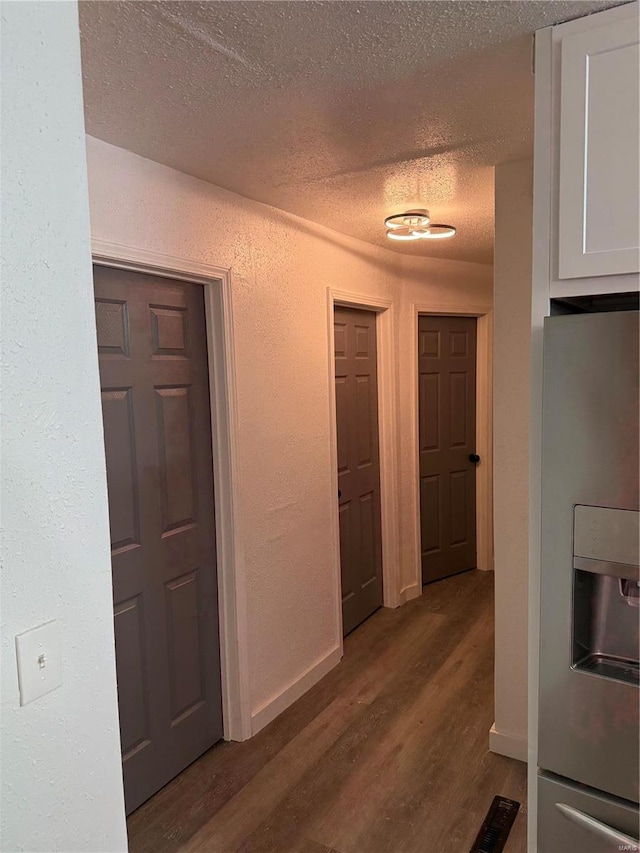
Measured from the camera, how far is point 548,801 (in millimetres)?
1424

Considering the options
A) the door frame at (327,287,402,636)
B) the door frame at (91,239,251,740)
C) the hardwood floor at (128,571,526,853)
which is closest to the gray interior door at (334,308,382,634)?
the door frame at (327,287,402,636)

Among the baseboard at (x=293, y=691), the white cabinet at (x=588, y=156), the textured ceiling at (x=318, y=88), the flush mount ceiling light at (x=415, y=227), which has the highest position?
the textured ceiling at (x=318, y=88)

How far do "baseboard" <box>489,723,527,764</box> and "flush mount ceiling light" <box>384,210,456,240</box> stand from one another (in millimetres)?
2300

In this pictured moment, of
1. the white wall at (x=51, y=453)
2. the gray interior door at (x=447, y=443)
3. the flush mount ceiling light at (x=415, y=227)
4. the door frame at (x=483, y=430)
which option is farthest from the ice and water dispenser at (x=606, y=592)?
the door frame at (x=483, y=430)

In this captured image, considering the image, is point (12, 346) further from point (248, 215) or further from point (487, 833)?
point (487, 833)

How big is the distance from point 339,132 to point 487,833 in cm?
239

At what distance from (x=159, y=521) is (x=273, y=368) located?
898 mm

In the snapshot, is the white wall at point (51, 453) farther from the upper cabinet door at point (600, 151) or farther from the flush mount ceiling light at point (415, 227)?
the flush mount ceiling light at point (415, 227)

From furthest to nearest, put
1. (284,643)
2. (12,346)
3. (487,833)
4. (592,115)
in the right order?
1. (284,643)
2. (487,833)
3. (592,115)
4. (12,346)

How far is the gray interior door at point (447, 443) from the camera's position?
4.53 meters

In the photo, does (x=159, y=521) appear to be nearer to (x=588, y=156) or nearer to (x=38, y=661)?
(x=38, y=661)

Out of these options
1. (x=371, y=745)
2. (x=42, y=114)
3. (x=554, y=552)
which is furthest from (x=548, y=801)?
(x=42, y=114)

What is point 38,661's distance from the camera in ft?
3.40

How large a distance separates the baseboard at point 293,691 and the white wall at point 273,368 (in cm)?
2
